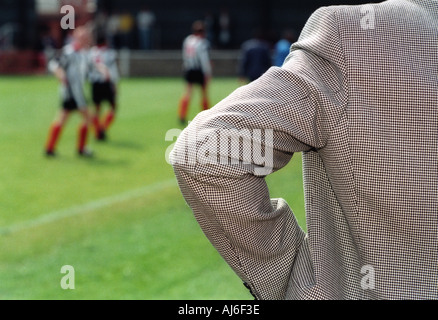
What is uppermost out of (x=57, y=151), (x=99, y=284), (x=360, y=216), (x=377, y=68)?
(x=377, y=68)

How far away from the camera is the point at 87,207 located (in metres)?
8.45

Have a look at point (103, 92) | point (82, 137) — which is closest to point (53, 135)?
point (82, 137)

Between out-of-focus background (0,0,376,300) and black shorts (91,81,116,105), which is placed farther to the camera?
black shorts (91,81,116,105)


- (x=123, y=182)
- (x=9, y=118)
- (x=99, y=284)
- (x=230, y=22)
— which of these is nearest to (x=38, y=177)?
(x=123, y=182)

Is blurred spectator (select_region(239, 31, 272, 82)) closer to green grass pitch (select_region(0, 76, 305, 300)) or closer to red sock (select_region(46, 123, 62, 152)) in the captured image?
green grass pitch (select_region(0, 76, 305, 300))

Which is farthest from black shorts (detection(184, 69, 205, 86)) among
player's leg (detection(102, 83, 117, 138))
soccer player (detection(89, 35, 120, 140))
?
player's leg (detection(102, 83, 117, 138))

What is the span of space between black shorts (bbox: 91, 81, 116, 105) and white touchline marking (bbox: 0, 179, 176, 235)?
473 centimetres

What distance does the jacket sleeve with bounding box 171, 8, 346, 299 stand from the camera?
1.48 metres

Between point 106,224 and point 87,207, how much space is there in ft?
2.97

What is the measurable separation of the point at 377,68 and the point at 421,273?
404 millimetres

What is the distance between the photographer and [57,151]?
12.8 m

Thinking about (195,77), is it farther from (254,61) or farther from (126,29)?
(126,29)

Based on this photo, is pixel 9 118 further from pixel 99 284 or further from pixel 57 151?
pixel 99 284

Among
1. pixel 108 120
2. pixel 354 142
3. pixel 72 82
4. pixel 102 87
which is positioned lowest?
pixel 108 120
